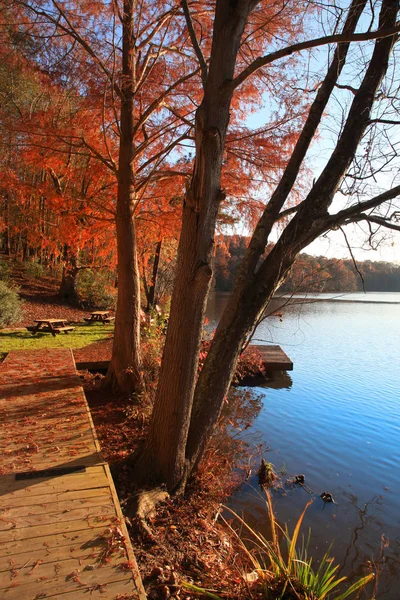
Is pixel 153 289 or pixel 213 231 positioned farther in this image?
pixel 153 289

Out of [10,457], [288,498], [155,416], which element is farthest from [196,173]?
[288,498]

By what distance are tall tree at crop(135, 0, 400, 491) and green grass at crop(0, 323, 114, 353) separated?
6548mm

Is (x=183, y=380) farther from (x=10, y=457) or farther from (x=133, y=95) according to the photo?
(x=133, y=95)

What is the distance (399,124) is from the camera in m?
3.52

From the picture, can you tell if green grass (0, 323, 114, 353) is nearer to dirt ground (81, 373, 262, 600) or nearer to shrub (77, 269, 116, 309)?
shrub (77, 269, 116, 309)

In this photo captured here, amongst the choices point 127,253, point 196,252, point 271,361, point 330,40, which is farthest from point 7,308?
point 330,40

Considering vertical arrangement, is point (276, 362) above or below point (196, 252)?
below

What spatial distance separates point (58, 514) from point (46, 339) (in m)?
8.81

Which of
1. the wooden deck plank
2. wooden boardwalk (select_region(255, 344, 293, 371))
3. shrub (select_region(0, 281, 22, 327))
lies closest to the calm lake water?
wooden boardwalk (select_region(255, 344, 293, 371))

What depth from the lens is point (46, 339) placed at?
35.9ft

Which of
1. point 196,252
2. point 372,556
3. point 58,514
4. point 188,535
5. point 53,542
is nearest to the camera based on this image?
point 53,542

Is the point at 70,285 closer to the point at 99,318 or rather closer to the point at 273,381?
the point at 99,318

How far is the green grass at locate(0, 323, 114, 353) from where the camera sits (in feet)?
32.4

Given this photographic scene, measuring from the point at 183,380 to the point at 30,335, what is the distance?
8866mm
